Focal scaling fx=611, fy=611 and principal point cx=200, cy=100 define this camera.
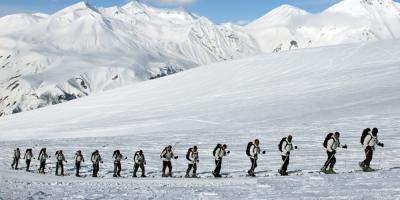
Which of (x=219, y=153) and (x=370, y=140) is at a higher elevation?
(x=370, y=140)

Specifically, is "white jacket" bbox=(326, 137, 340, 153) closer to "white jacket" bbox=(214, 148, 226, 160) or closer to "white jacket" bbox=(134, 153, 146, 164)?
"white jacket" bbox=(214, 148, 226, 160)

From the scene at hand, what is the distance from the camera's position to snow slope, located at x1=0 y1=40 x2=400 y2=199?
21.0 meters

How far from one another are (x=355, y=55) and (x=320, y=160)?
2891 inches

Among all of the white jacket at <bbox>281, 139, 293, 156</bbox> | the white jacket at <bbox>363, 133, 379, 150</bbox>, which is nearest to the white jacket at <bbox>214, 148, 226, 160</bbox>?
the white jacket at <bbox>281, 139, 293, 156</bbox>

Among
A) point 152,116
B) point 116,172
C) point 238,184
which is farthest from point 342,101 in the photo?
point 238,184

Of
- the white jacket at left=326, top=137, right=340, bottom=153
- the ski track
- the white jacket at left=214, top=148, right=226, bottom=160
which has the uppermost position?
the white jacket at left=326, top=137, right=340, bottom=153

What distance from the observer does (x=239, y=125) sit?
56219 mm

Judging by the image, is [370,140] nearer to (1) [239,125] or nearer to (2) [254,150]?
(2) [254,150]

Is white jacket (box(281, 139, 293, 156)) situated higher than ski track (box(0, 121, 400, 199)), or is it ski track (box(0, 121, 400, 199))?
white jacket (box(281, 139, 293, 156))

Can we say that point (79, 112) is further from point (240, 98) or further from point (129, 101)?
point (240, 98)

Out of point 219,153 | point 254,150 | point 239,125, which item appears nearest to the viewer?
point 254,150

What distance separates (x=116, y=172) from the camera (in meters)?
29.8

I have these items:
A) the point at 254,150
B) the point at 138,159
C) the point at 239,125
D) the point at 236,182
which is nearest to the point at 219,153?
the point at 254,150

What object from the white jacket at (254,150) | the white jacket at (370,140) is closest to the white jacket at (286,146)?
the white jacket at (254,150)
